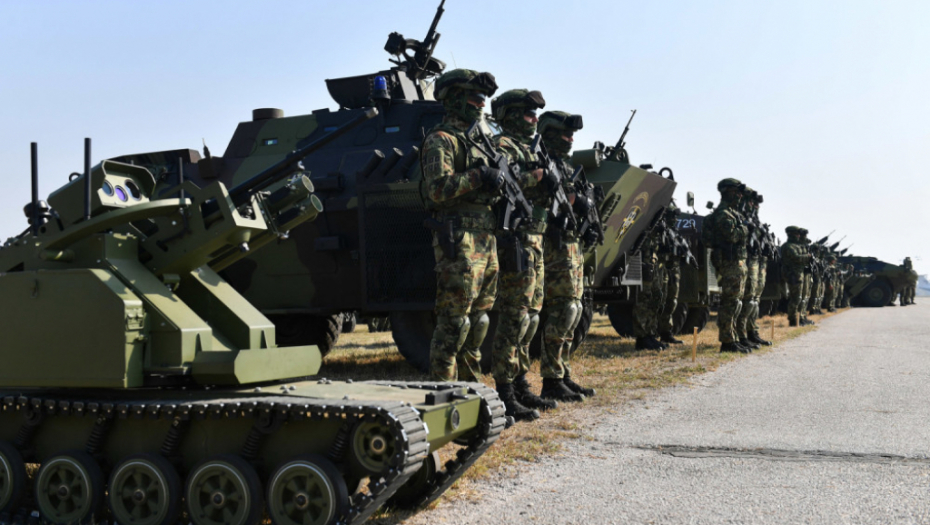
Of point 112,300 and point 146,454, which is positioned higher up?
point 112,300

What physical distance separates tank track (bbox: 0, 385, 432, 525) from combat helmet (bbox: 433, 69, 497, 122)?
2.95m

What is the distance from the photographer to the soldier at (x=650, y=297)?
13664 mm

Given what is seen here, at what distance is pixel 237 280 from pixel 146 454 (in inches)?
233

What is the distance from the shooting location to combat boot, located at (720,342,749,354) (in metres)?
13.2

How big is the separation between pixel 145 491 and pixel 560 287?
4535 mm

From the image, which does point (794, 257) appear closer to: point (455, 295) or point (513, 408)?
point (513, 408)

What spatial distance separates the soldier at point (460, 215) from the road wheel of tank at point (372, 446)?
6.95ft

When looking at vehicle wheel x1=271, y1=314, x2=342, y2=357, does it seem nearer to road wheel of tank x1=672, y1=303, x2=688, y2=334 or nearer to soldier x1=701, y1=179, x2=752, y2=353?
soldier x1=701, y1=179, x2=752, y2=353

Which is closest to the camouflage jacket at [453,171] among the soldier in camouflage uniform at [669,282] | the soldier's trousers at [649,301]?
the soldier's trousers at [649,301]

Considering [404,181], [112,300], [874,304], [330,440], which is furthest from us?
[874,304]

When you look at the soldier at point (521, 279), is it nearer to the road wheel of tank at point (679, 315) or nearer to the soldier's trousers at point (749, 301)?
the soldier's trousers at point (749, 301)

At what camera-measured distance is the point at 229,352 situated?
4.35m

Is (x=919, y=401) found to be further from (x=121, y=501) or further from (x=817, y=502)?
(x=121, y=501)

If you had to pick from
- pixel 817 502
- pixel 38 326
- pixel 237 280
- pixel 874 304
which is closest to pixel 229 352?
pixel 38 326
